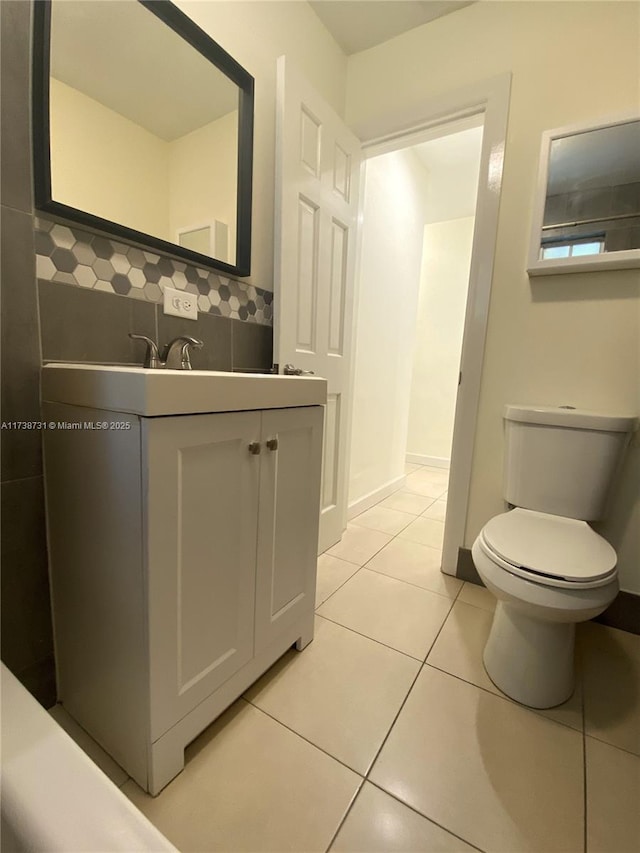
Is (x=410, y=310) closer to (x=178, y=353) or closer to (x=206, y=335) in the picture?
(x=206, y=335)

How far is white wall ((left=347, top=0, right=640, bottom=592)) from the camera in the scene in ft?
4.20

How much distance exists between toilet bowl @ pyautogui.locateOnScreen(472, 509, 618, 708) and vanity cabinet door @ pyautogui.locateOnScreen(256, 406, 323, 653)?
535 millimetres

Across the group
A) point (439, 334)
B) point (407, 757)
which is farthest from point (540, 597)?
point (439, 334)

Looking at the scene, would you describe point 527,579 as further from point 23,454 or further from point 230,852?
point 23,454

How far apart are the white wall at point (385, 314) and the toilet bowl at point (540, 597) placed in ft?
4.07

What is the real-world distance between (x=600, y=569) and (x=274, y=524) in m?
0.86

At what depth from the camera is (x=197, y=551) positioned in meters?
0.77

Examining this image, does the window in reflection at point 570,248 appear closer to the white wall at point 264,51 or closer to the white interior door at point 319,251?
the white interior door at point 319,251

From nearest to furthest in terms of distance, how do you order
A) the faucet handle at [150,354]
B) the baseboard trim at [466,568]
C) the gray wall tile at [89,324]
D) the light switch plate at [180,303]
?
the gray wall tile at [89,324] < the faucet handle at [150,354] < the light switch plate at [180,303] < the baseboard trim at [466,568]

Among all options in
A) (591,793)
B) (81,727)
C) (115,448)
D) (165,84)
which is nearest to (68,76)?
(165,84)

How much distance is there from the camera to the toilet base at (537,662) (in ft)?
3.35

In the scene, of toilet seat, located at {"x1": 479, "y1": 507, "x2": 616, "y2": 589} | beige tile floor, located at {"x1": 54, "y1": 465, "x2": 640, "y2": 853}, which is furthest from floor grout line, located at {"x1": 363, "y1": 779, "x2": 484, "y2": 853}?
toilet seat, located at {"x1": 479, "y1": 507, "x2": 616, "y2": 589}

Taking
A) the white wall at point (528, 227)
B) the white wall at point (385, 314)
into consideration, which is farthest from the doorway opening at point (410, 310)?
the white wall at point (528, 227)

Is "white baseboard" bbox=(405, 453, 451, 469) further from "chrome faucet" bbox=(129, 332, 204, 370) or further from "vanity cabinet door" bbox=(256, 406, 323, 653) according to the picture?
"chrome faucet" bbox=(129, 332, 204, 370)
